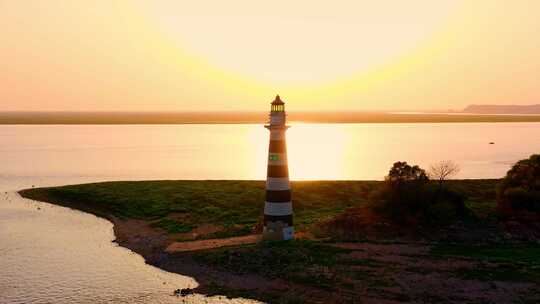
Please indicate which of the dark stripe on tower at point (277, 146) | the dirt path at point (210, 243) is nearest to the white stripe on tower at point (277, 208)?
the dirt path at point (210, 243)

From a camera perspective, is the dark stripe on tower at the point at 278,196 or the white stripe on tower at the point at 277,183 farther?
the dark stripe on tower at the point at 278,196

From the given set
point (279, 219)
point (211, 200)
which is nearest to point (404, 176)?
point (279, 219)

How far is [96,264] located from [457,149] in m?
131

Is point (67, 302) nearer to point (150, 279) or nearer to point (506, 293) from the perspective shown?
point (150, 279)

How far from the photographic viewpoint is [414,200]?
3972cm

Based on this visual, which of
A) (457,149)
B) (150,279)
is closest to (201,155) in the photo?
(457,149)

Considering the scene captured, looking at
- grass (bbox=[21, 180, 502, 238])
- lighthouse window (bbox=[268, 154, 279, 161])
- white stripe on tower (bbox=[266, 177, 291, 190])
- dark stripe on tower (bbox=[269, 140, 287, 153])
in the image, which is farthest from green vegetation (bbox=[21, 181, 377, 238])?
dark stripe on tower (bbox=[269, 140, 287, 153])

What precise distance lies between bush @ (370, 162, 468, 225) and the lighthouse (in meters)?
8.21

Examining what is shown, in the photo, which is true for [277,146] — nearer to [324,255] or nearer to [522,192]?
[324,255]

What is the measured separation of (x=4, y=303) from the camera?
2623 centimetres

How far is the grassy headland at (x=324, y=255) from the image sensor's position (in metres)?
27.1

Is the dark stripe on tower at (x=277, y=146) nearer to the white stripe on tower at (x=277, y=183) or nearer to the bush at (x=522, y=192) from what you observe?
the white stripe on tower at (x=277, y=183)

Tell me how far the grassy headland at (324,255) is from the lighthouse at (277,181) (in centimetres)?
107

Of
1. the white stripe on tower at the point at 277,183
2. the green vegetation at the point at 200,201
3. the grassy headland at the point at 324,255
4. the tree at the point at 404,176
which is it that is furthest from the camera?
the green vegetation at the point at 200,201
